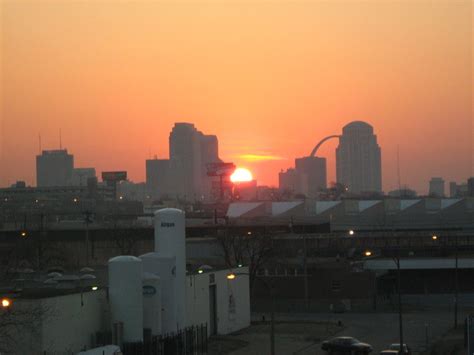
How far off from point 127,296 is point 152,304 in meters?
2.07

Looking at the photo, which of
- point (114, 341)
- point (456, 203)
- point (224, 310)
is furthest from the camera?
point (456, 203)

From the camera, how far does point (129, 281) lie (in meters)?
38.2

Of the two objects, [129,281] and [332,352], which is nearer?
[129,281]

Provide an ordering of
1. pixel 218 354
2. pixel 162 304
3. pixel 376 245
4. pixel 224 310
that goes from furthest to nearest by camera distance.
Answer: pixel 376 245
pixel 224 310
pixel 218 354
pixel 162 304

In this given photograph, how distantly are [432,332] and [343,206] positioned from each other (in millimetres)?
93904

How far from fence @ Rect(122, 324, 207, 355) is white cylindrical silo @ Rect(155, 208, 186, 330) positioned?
76cm

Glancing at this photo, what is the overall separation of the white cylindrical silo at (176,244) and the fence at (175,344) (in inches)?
29.9

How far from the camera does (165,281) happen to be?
138ft

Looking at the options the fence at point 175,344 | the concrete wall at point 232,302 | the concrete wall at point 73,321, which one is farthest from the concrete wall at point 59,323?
the concrete wall at point 232,302

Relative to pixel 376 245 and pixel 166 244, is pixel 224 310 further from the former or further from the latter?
pixel 376 245

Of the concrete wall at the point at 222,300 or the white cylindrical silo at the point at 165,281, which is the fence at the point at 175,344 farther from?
the concrete wall at the point at 222,300

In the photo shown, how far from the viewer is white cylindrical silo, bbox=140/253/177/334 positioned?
41656 mm

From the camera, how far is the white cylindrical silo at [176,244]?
42500 mm

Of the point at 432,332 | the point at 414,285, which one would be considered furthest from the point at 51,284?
the point at 414,285
